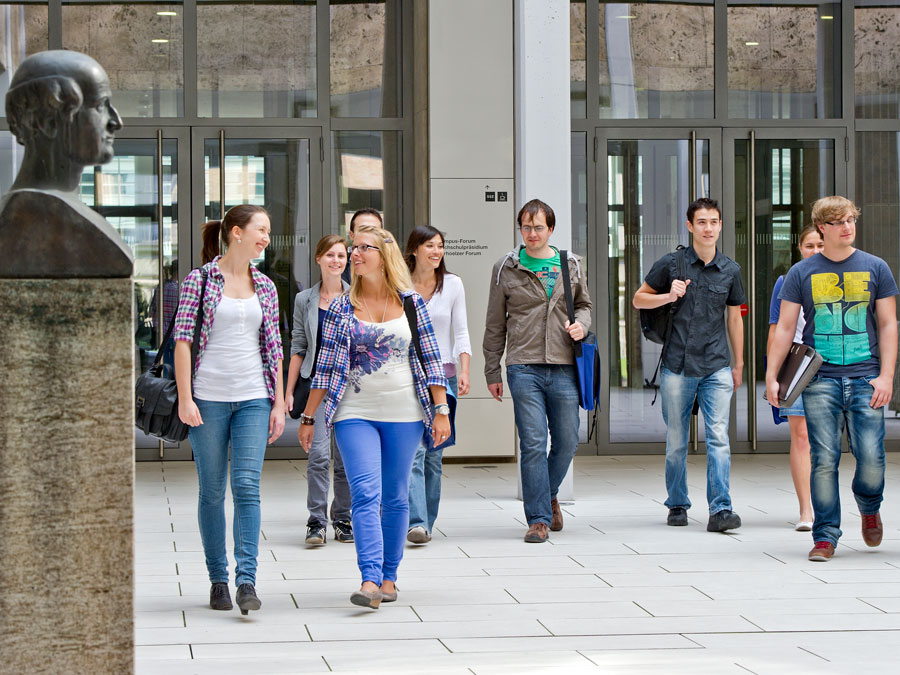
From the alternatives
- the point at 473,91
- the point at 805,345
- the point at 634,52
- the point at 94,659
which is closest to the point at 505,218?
the point at 473,91

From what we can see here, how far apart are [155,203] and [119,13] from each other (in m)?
1.73

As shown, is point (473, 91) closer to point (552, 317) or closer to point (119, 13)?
point (119, 13)

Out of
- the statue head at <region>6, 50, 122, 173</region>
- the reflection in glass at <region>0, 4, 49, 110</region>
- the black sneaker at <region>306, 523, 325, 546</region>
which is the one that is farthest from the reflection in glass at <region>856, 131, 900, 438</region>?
the statue head at <region>6, 50, 122, 173</region>

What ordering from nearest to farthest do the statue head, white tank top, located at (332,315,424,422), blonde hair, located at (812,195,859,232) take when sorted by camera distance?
the statue head → white tank top, located at (332,315,424,422) → blonde hair, located at (812,195,859,232)

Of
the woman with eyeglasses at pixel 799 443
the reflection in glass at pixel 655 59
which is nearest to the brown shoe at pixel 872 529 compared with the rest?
the woman with eyeglasses at pixel 799 443

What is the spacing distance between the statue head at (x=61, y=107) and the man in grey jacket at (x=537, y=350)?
4020 millimetres

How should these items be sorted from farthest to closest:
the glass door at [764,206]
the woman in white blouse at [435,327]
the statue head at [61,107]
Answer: the glass door at [764,206] < the woman in white blouse at [435,327] < the statue head at [61,107]

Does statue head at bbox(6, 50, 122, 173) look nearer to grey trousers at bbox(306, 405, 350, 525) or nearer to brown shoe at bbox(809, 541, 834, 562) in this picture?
grey trousers at bbox(306, 405, 350, 525)

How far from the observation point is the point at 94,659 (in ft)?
12.6

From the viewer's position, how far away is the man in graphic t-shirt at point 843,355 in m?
6.91

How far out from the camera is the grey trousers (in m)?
7.69

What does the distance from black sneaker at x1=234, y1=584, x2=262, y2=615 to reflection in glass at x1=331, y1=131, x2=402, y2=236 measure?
21.9 feet

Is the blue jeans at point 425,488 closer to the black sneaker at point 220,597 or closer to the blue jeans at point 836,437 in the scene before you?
the black sneaker at point 220,597

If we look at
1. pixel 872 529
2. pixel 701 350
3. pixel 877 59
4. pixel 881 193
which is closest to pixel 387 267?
pixel 701 350
